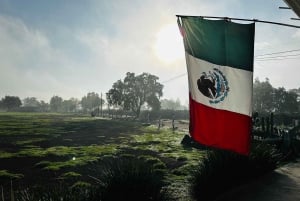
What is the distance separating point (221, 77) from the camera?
18.6 feet

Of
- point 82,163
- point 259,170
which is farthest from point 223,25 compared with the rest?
point 82,163

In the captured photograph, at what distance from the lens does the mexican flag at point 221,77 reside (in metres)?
5.48

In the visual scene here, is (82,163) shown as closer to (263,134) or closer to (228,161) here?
(228,161)

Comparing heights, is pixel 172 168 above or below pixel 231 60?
below

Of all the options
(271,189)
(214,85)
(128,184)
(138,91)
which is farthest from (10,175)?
(138,91)

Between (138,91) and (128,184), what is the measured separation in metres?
88.7

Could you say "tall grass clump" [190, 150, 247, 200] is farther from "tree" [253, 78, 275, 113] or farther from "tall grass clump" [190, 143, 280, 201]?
"tree" [253, 78, 275, 113]

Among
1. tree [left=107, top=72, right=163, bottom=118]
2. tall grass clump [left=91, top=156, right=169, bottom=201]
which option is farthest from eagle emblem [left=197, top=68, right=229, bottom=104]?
tree [left=107, top=72, right=163, bottom=118]

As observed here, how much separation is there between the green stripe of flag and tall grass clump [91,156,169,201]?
333 cm

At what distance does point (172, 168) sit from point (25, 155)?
32.0ft

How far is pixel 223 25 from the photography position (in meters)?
5.52

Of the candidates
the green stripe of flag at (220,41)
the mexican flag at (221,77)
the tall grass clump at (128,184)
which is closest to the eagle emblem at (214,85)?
the mexican flag at (221,77)

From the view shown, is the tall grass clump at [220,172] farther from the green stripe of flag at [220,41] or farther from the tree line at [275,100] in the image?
the tree line at [275,100]

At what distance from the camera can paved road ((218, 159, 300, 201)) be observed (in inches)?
327
